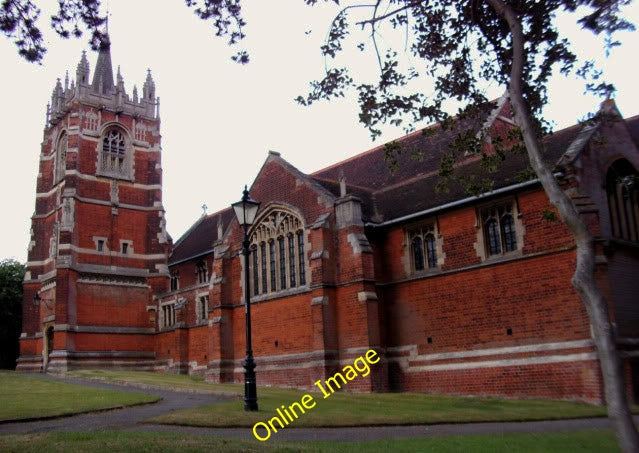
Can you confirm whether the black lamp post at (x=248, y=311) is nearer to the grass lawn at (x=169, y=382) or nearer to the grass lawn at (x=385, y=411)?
the grass lawn at (x=385, y=411)

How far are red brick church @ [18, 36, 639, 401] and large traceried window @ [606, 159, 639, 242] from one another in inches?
2.8

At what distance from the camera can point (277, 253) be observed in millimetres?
27000

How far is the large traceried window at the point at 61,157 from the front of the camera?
42184mm

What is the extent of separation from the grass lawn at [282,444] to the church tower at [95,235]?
27.6 meters

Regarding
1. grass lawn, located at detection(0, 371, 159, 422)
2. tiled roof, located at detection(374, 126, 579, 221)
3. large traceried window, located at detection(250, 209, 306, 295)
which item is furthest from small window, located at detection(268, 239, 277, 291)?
grass lawn, located at detection(0, 371, 159, 422)

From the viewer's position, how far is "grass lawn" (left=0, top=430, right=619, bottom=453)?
9945 mm

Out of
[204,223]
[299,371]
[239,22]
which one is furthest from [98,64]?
[239,22]

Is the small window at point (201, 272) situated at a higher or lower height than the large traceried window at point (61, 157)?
lower

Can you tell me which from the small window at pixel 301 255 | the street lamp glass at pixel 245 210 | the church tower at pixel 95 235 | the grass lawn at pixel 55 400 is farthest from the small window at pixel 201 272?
the street lamp glass at pixel 245 210

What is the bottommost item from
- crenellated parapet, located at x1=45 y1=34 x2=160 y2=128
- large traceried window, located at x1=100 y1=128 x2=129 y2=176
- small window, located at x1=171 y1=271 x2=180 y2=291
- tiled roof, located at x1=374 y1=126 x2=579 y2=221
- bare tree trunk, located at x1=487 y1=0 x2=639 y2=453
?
bare tree trunk, located at x1=487 y1=0 x2=639 y2=453

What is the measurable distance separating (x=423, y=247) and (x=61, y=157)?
29.4m

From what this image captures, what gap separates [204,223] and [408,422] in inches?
1249

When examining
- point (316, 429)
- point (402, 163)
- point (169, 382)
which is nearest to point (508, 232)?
point (402, 163)

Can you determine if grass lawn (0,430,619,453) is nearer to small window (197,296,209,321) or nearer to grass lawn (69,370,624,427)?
grass lawn (69,370,624,427)
